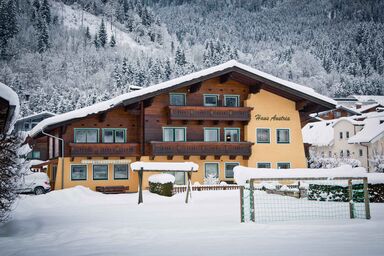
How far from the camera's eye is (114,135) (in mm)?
33719

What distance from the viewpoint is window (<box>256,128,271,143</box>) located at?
35.4m

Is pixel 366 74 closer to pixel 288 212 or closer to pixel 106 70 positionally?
pixel 106 70

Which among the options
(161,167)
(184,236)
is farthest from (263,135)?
(184,236)

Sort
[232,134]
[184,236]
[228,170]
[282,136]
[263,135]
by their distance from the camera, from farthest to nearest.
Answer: [282,136] → [263,135] → [232,134] → [228,170] → [184,236]

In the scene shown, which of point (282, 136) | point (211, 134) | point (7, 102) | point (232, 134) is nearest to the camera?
point (7, 102)

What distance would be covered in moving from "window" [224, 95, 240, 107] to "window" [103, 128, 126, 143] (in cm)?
821

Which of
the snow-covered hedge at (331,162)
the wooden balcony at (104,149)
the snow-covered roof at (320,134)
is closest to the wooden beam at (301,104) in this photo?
the wooden balcony at (104,149)

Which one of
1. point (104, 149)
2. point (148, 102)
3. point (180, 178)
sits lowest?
point (180, 178)

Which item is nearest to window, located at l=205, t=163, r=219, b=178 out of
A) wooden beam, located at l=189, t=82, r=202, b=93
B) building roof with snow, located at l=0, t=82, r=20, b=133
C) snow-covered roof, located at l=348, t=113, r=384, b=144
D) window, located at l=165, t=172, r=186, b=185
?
window, located at l=165, t=172, r=186, b=185

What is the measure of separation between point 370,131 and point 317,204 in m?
41.9

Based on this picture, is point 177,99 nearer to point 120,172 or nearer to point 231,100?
point 231,100

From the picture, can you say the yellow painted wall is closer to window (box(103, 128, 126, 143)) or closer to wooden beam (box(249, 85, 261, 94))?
wooden beam (box(249, 85, 261, 94))

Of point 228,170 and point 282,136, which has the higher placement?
point 282,136

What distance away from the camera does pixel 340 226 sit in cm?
1106
